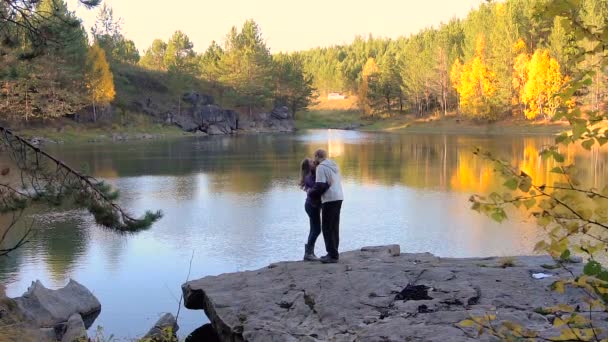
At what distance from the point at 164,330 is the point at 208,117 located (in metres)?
62.3

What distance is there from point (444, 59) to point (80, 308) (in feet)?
227

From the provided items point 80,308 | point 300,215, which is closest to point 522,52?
point 300,215

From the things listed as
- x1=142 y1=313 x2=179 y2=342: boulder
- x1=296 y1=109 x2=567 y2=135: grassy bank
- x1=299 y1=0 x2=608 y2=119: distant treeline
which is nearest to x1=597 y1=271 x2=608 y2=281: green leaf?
x1=142 y1=313 x2=179 y2=342: boulder

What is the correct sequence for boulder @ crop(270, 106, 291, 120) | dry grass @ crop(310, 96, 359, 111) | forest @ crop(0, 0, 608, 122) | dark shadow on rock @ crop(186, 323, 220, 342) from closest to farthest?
1. dark shadow on rock @ crop(186, 323, 220, 342)
2. forest @ crop(0, 0, 608, 122)
3. boulder @ crop(270, 106, 291, 120)
4. dry grass @ crop(310, 96, 359, 111)

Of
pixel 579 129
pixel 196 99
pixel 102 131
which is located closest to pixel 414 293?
pixel 579 129

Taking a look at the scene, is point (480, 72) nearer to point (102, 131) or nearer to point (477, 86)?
point (477, 86)

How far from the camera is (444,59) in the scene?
72.5 m

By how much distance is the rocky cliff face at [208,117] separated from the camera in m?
64.9

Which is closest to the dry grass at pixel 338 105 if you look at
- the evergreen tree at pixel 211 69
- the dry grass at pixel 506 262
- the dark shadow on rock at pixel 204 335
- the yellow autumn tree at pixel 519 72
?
the evergreen tree at pixel 211 69

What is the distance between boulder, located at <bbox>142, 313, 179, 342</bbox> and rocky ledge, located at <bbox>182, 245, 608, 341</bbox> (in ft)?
1.44

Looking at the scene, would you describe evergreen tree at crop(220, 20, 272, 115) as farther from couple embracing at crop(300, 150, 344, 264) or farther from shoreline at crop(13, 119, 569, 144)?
couple embracing at crop(300, 150, 344, 264)

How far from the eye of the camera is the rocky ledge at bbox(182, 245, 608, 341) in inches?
220

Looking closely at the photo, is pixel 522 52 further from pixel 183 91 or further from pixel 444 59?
pixel 183 91

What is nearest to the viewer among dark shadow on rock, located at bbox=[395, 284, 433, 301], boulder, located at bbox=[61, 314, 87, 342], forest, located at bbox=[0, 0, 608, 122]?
dark shadow on rock, located at bbox=[395, 284, 433, 301]
